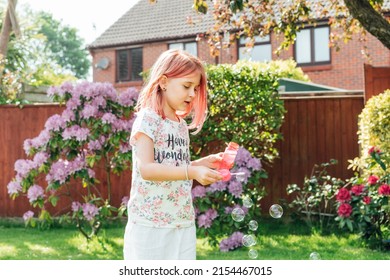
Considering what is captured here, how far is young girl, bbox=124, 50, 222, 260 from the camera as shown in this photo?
2883 millimetres

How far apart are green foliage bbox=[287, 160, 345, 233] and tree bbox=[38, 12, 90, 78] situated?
47.4m

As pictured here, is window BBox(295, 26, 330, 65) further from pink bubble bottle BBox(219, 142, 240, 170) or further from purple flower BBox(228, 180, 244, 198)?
pink bubble bottle BBox(219, 142, 240, 170)

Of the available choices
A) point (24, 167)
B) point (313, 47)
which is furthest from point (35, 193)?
point (313, 47)

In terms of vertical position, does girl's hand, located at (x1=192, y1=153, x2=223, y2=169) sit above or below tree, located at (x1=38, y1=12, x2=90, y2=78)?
below

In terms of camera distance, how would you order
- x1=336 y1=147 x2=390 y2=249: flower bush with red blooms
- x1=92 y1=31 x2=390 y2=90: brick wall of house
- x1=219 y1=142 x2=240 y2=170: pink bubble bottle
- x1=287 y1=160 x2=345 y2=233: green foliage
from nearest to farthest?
x1=219 y1=142 x2=240 y2=170: pink bubble bottle, x1=336 y1=147 x2=390 y2=249: flower bush with red blooms, x1=287 y1=160 x2=345 y2=233: green foliage, x1=92 y1=31 x2=390 y2=90: brick wall of house

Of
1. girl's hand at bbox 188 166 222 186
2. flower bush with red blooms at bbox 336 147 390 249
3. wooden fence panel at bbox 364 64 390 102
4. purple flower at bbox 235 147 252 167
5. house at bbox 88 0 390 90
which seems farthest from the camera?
house at bbox 88 0 390 90

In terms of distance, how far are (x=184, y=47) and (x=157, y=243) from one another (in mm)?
16320

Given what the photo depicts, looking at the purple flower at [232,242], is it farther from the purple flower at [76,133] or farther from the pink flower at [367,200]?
the purple flower at [76,133]

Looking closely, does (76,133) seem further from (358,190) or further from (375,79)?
(375,79)

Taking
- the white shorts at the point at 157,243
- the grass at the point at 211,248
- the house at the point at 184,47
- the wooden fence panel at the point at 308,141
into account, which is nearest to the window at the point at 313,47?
the house at the point at 184,47

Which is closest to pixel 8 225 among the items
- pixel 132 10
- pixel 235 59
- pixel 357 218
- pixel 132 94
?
pixel 132 94

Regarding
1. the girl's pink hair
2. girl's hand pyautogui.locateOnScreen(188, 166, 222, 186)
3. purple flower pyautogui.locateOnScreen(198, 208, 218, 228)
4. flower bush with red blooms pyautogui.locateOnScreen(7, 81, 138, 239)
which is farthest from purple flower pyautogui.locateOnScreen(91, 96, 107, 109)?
girl's hand pyautogui.locateOnScreen(188, 166, 222, 186)

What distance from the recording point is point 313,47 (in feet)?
55.8

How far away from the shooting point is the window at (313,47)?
55.4 feet
